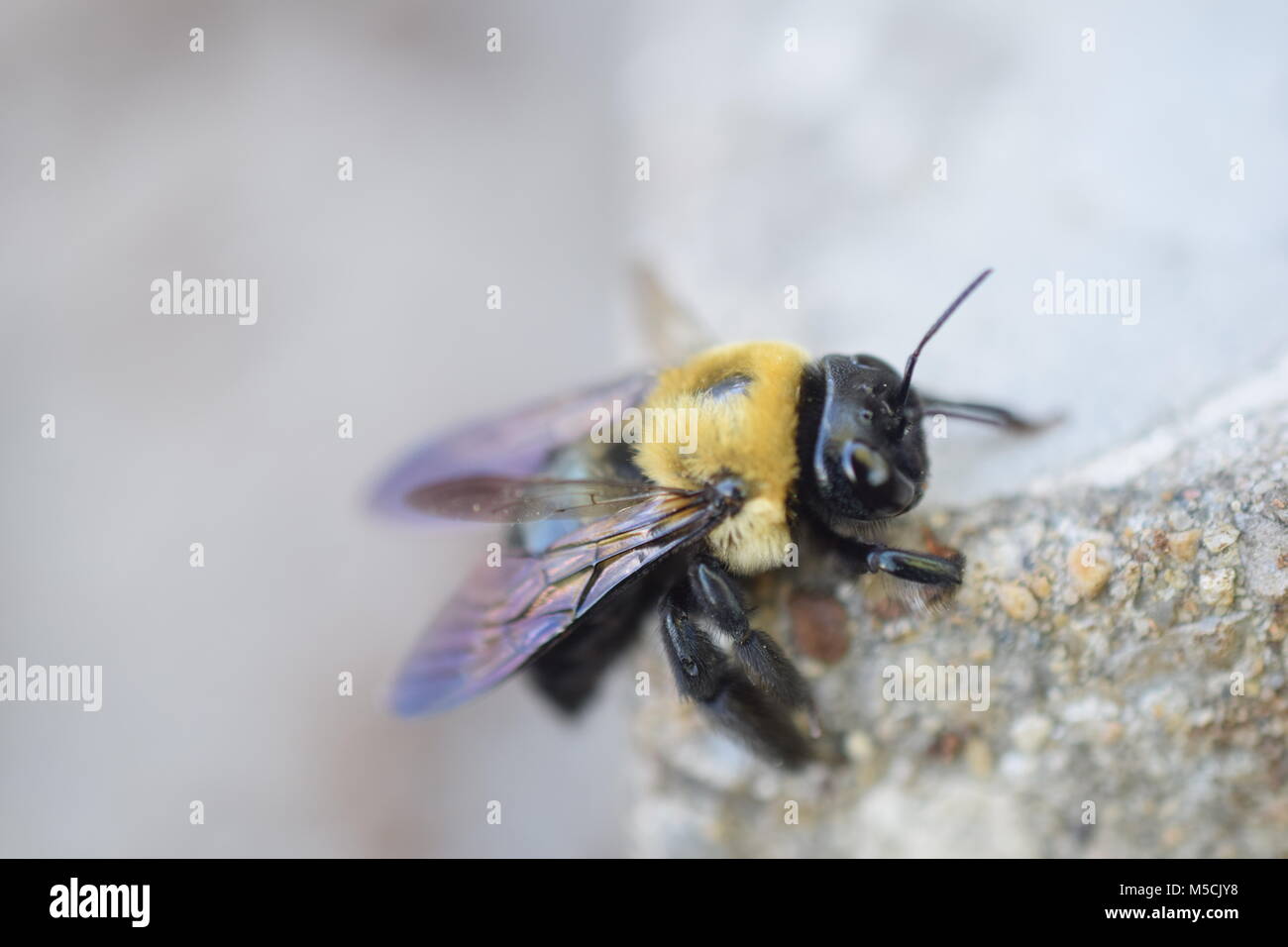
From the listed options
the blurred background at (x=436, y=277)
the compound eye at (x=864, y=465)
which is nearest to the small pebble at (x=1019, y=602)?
the blurred background at (x=436, y=277)

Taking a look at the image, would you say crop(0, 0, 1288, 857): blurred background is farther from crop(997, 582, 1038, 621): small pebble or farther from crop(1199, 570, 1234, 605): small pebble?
crop(1199, 570, 1234, 605): small pebble

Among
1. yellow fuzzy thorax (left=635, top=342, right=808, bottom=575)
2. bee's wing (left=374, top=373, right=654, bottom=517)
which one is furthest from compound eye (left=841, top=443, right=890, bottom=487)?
bee's wing (left=374, top=373, right=654, bottom=517)

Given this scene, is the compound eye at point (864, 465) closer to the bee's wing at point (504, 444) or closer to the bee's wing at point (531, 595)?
the bee's wing at point (531, 595)

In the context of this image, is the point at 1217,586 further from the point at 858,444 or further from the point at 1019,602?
the point at 858,444

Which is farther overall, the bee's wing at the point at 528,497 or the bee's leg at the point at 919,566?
the bee's wing at the point at 528,497

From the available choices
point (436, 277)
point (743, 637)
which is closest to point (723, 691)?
point (743, 637)

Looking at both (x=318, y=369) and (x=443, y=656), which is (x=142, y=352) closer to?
(x=318, y=369)

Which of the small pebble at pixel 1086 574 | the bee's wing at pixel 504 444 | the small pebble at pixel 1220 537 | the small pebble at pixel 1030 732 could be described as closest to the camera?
the small pebble at pixel 1220 537
